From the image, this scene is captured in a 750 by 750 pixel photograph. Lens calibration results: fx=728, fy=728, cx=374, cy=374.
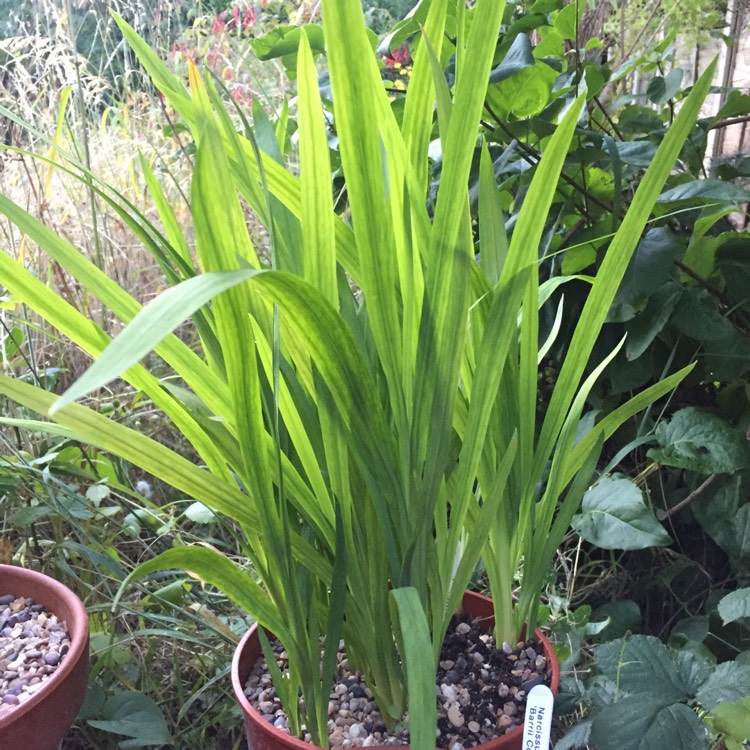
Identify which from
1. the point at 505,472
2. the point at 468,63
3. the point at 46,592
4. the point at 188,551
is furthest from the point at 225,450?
the point at 46,592

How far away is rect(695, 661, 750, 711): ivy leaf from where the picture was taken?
1.92ft

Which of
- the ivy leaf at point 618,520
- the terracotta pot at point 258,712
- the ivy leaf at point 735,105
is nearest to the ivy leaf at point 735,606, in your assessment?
the ivy leaf at point 618,520

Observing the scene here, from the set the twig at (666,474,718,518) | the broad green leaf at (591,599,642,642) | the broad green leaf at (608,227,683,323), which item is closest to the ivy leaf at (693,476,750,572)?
the twig at (666,474,718,518)

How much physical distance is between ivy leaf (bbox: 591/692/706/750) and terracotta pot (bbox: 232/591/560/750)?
0.15ft

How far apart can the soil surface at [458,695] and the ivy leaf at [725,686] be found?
0.41 ft

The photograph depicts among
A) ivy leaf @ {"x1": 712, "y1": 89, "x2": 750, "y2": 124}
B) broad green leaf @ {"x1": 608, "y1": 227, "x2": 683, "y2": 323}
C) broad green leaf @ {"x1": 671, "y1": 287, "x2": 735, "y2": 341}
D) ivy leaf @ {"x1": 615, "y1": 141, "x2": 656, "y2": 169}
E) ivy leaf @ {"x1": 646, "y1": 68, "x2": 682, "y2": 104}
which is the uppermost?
ivy leaf @ {"x1": 646, "y1": 68, "x2": 682, "y2": 104}

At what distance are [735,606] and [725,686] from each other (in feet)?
0.49

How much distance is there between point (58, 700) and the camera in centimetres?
67

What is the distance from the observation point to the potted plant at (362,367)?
45 cm

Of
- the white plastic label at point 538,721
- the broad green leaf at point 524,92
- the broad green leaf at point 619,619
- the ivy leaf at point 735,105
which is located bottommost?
the broad green leaf at point 619,619

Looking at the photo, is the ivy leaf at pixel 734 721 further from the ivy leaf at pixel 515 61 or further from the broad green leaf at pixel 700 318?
the ivy leaf at pixel 515 61

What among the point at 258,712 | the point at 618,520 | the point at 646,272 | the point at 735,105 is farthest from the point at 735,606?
the point at 735,105

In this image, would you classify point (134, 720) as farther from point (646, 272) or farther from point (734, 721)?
point (646, 272)

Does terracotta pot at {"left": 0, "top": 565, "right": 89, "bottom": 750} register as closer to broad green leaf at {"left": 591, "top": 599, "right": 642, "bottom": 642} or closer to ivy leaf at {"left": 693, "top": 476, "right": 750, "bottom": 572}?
broad green leaf at {"left": 591, "top": 599, "right": 642, "bottom": 642}
